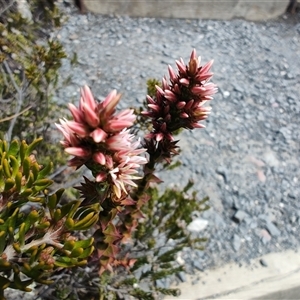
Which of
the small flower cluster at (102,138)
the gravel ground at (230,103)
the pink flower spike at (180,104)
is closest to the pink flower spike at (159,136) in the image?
the pink flower spike at (180,104)

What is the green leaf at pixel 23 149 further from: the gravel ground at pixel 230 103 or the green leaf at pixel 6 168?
the gravel ground at pixel 230 103

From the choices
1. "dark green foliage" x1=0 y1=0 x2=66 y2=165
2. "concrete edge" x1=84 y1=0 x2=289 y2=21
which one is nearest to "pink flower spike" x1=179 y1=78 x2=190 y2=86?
"dark green foliage" x1=0 y1=0 x2=66 y2=165

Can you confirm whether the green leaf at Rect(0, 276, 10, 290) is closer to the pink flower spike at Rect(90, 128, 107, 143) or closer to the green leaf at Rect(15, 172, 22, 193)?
the green leaf at Rect(15, 172, 22, 193)

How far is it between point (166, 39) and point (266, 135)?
5.21 feet

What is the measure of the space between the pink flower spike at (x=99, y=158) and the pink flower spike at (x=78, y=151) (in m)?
0.02

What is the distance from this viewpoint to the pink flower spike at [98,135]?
0.89m

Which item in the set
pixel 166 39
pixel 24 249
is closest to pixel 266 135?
pixel 166 39

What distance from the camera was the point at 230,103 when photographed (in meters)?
3.73

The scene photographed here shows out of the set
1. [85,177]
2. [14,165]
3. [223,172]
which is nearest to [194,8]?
[223,172]

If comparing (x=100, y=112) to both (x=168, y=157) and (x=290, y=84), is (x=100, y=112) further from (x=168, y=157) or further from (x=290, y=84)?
(x=290, y=84)

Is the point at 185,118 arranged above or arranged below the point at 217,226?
above

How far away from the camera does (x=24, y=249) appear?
42.9 inches

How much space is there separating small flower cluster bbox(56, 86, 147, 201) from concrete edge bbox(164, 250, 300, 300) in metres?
1.45

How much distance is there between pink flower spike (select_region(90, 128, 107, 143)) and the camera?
89 cm
